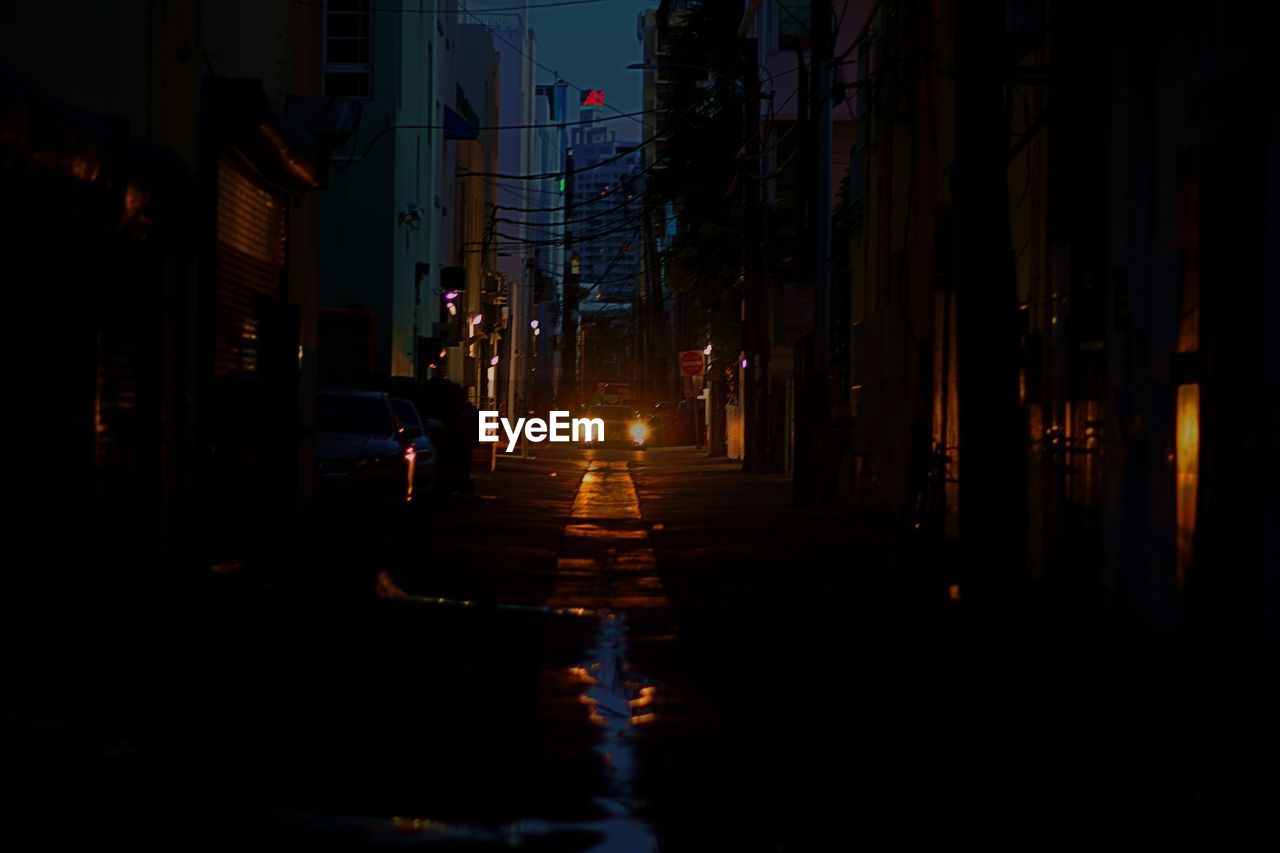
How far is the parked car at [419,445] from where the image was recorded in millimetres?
21984

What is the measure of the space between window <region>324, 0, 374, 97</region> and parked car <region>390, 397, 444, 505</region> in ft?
43.7

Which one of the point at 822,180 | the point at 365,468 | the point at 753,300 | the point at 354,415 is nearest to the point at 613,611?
the point at 365,468

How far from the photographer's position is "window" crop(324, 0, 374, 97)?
36.5 meters

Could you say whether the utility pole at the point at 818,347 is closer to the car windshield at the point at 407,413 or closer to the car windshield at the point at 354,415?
the car windshield at the point at 407,413

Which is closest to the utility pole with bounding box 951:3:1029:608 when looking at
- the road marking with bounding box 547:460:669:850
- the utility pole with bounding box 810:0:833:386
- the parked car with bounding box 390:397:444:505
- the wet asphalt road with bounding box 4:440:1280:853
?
the wet asphalt road with bounding box 4:440:1280:853

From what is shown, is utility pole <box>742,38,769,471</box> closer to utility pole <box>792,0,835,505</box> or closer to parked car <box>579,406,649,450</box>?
utility pole <box>792,0,835,505</box>

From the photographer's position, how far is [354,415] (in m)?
22.7

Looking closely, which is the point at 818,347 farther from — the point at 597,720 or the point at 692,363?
the point at 692,363

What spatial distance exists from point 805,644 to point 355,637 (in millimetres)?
2743

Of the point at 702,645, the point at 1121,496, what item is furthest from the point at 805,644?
the point at 1121,496

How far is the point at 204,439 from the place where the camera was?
15.5 metres
